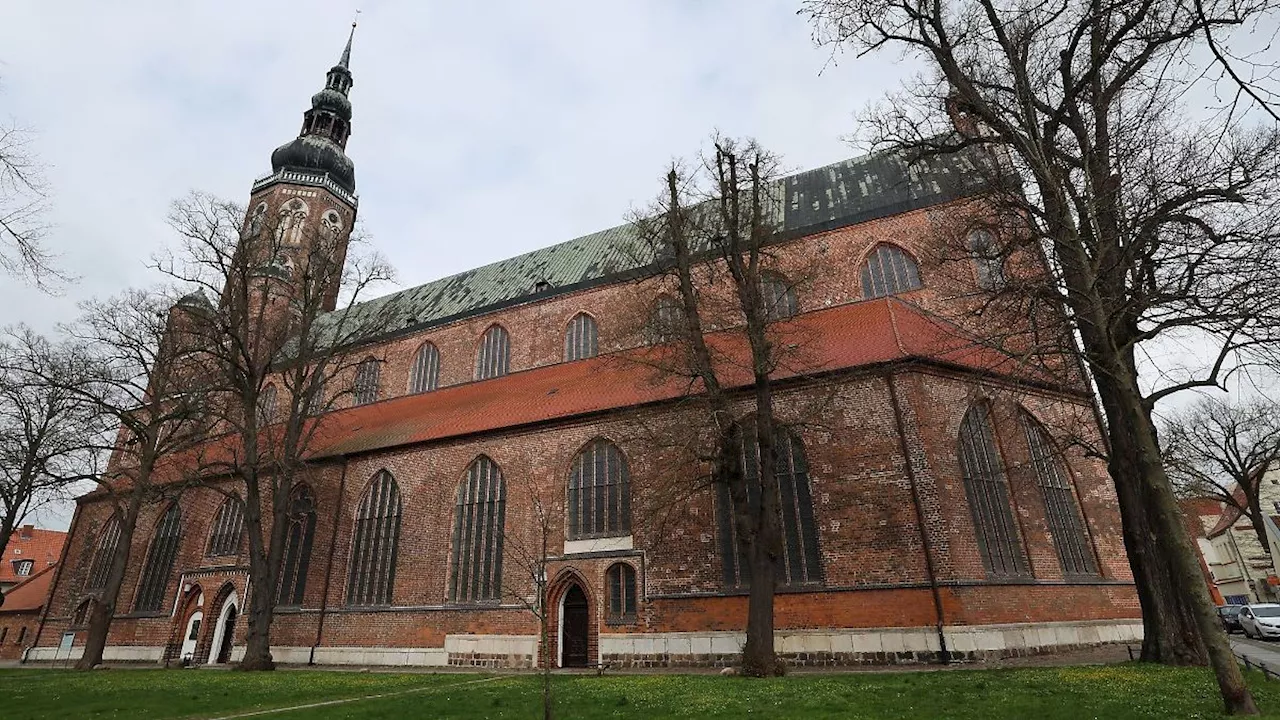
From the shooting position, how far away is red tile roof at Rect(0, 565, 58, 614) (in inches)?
1061

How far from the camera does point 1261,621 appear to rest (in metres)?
20.2

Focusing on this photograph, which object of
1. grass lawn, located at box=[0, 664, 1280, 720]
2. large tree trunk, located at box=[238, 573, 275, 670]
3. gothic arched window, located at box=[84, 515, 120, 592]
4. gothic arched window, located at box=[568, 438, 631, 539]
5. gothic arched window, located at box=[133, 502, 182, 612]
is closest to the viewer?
grass lawn, located at box=[0, 664, 1280, 720]

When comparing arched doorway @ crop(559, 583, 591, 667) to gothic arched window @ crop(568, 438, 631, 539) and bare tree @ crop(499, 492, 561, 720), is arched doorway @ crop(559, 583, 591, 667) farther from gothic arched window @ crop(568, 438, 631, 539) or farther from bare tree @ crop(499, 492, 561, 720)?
gothic arched window @ crop(568, 438, 631, 539)


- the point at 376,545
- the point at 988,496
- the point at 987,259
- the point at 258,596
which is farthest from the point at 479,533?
the point at 987,259

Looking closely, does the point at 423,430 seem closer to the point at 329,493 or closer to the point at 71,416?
the point at 329,493

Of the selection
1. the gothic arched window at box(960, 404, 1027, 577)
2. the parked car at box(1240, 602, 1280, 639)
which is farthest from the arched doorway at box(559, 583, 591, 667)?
the parked car at box(1240, 602, 1280, 639)

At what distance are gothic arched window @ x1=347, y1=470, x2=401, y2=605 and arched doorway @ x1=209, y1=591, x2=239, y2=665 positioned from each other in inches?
187

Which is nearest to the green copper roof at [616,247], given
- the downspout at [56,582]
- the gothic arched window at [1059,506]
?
the gothic arched window at [1059,506]

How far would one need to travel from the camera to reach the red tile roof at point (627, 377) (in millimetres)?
14969

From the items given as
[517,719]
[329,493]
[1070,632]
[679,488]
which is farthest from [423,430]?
[1070,632]

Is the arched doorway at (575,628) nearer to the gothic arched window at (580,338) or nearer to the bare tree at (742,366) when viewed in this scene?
the bare tree at (742,366)

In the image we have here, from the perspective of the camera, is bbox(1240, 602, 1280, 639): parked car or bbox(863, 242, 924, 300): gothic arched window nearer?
bbox(863, 242, 924, 300): gothic arched window

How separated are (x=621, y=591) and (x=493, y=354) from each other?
11.1m

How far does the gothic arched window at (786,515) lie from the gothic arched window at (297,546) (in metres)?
12.5
